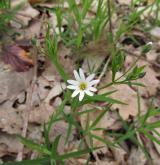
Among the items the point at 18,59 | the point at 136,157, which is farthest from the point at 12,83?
the point at 136,157

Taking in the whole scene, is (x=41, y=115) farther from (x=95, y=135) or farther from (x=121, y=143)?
(x=121, y=143)

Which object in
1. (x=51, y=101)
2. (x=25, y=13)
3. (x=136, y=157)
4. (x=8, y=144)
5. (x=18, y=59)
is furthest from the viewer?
(x=25, y=13)

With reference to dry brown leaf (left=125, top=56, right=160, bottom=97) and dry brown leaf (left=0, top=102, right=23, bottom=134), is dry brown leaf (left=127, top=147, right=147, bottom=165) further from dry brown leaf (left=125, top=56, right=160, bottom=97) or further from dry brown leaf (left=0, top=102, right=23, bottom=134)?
dry brown leaf (left=0, top=102, right=23, bottom=134)

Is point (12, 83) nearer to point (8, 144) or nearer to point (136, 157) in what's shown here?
point (8, 144)

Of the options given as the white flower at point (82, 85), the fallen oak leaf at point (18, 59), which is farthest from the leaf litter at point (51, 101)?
the white flower at point (82, 85)

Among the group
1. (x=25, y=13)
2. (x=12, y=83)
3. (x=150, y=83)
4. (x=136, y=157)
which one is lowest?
(x=136, y=157)

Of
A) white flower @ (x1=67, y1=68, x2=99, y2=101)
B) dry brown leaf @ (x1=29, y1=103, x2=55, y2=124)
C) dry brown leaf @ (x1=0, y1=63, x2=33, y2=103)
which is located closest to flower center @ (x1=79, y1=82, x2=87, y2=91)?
white flower @ (x1=67, y1=68, x2=99, y2=101)

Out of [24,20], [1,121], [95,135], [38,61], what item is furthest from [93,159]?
[24,20]

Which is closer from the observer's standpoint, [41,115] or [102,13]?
[41,115]

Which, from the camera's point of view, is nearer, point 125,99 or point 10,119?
point 10,119
